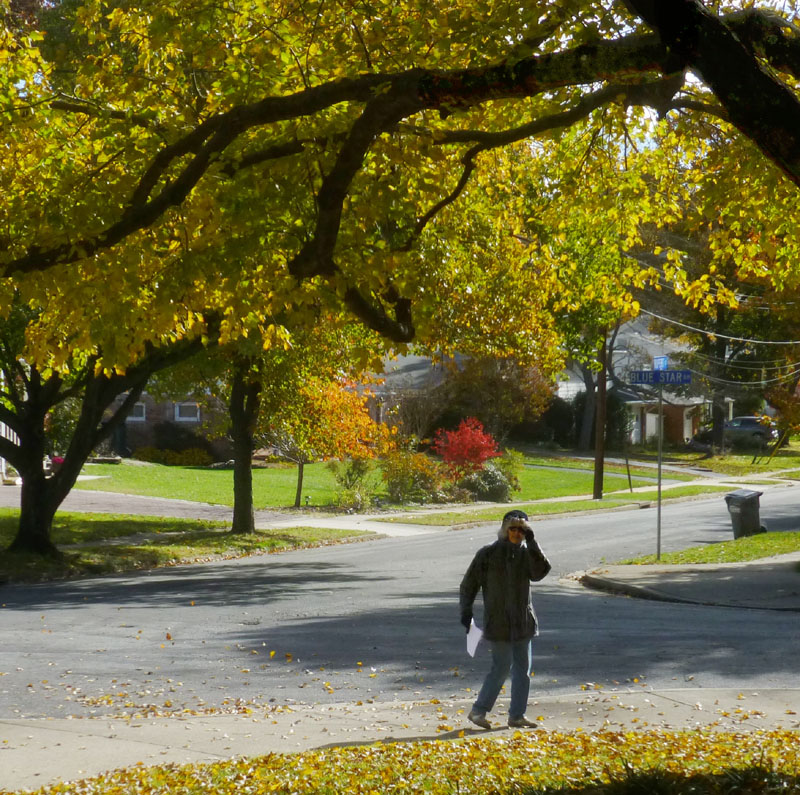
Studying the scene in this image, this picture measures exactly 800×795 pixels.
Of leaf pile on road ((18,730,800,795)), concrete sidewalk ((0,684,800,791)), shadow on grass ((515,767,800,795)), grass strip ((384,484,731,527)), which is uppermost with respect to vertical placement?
shadow on grass ((515,767,800,795))

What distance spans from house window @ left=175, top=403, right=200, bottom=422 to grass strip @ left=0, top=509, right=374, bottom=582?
25020 mm

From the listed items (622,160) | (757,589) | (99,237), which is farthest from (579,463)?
(99,237)

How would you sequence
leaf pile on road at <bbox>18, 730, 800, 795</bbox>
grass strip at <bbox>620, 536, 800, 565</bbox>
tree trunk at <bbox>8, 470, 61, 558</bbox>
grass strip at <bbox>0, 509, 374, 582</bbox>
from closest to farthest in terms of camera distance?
leaf pile on road at <bbox>18, 730, 800, 795</bbox> < grass strip at <bbox>0, 509, 374, 582</bbox> < grass strip at <bbox>620, 536, 800, 565</bbox> < tree trunk at <bbox>8, 470, 61, 558</bbox>

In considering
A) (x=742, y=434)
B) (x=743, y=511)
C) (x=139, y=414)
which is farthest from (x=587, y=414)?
(x=743, y=511)

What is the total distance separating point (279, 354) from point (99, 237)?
1427cm

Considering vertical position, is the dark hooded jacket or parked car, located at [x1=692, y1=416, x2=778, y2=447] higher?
parked car, located at [x1=692, y1=416, x2=778, y2=447]

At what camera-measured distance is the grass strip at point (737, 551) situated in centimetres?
1944

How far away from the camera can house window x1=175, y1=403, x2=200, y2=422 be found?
2122 inches

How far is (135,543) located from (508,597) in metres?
16.5

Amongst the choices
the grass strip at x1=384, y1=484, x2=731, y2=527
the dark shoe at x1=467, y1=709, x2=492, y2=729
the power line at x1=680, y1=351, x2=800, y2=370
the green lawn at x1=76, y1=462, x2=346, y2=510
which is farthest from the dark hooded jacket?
the power line at x1=680, y1=351, x2=800, y2=370

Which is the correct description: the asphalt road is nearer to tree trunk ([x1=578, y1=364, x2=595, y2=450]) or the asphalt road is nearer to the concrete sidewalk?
the concrete sidewalk

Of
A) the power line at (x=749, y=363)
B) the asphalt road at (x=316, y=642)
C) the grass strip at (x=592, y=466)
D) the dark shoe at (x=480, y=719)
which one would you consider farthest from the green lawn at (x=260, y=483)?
the dark shoe at (x=480, y=719)

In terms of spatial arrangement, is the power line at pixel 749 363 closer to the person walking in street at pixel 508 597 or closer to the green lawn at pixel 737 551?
the green lawn at pixel 737 551

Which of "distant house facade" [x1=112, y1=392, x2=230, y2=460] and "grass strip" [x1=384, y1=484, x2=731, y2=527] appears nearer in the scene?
"grass strip" [x1=384, y1=484, x2=731, y2=527]
